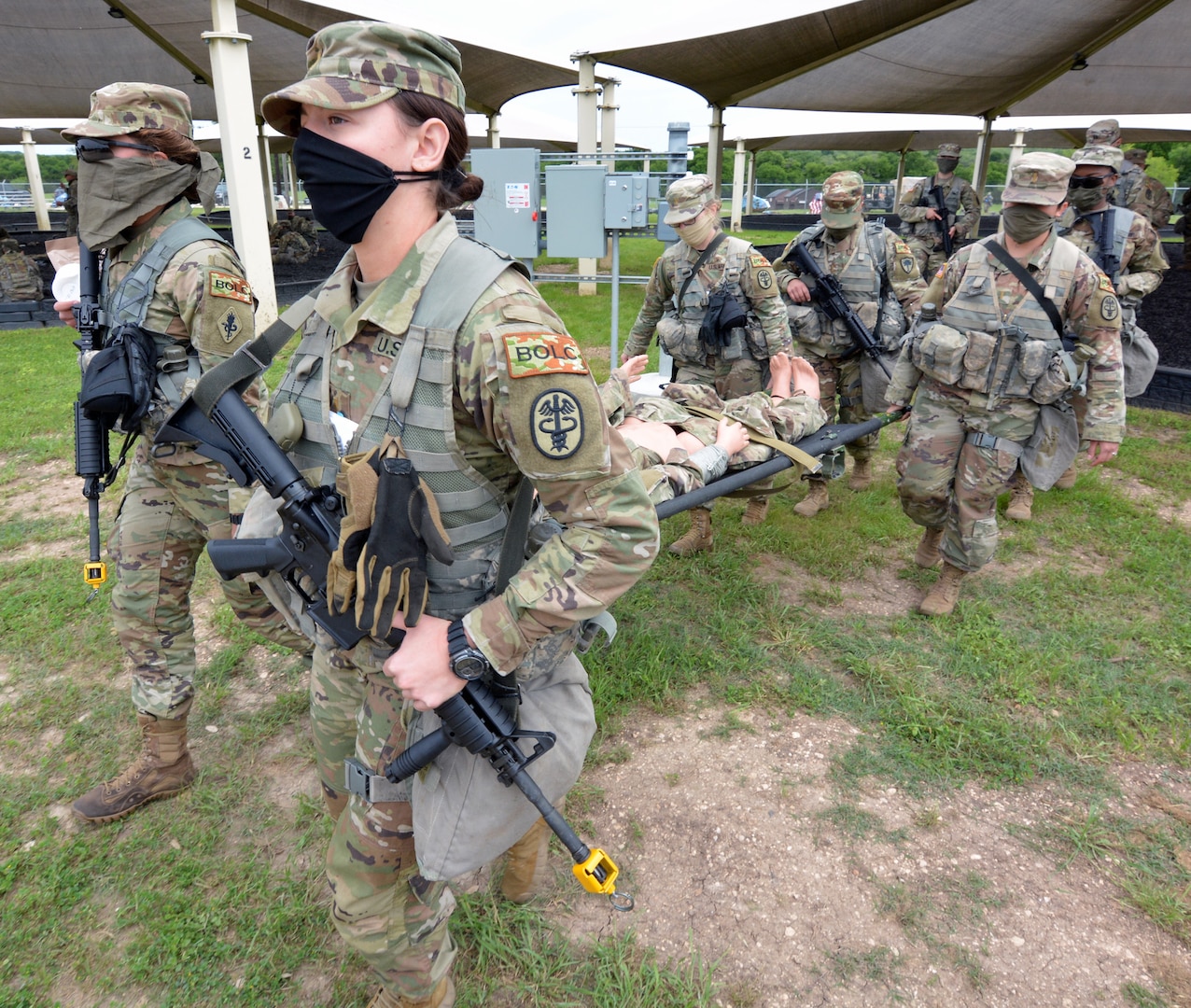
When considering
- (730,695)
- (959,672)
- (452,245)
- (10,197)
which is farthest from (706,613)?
(10,197)

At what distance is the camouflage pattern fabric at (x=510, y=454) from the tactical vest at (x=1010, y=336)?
2.96m

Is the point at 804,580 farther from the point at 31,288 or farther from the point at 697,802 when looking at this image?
the point at 31,288

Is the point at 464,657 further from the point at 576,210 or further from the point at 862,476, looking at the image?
the point at 576,210

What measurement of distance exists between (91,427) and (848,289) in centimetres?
442

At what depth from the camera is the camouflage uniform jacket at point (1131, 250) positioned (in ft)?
17.9

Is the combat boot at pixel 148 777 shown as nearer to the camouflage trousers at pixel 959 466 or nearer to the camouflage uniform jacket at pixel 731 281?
the camouflage uniform jacket at pixel 731 281

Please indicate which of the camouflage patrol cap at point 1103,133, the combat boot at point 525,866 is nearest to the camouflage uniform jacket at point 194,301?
the combat boot at point 525,866

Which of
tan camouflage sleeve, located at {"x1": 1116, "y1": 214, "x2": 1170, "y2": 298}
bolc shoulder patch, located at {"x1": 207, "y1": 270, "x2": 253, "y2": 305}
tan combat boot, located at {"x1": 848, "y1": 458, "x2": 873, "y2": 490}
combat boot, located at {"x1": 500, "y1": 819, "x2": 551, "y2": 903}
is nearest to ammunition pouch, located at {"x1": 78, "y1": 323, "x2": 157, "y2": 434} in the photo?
bolc shoulder patch, located at {"x1": 207, "y1": 270, "x2": 253, "y2": 305}

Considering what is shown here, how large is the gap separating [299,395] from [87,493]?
169 cm

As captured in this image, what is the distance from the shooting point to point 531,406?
137 cm

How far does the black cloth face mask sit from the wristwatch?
2.63ft

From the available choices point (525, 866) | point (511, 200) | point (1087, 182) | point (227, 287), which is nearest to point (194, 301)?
point (227, 287)

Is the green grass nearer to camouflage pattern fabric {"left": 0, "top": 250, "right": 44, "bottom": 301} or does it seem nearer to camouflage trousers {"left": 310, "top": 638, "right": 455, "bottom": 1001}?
camouflage trousers {"left": 310, "top": 638, "right": 455, "bottom": 1001}

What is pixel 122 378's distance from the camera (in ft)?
8.25
